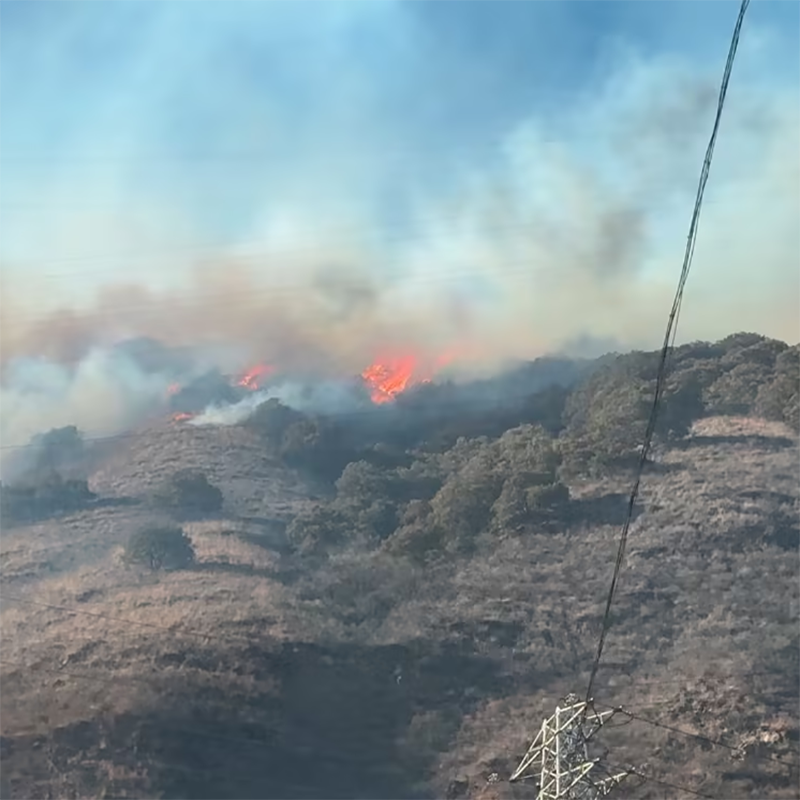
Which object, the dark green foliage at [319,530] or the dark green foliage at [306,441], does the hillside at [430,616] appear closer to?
the dark green foliage at [319,530]

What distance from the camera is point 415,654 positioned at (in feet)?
132

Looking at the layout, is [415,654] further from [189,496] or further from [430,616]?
[189,496]

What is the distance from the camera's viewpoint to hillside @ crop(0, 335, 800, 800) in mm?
33562

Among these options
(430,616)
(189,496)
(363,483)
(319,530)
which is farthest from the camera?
(363,483)

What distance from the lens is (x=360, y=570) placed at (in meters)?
48.2

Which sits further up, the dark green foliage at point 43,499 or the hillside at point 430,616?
the dark green foliage at point 43,499

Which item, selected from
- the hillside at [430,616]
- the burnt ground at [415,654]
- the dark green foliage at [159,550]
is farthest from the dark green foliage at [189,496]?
the dark green foliage at [159,550]

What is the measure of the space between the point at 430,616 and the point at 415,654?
2883 millimetres

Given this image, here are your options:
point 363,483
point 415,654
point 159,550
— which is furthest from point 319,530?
point 415,654

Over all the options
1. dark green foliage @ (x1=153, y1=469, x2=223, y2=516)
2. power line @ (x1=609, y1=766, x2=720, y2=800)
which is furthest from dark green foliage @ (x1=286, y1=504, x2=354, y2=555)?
power line @ (x1=609, y1=766, x2=720, y2=800)

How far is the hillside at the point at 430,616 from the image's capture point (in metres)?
33.6

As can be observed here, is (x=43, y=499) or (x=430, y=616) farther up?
(x=43, y=499)

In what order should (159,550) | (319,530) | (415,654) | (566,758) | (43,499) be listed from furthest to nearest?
(43,499) → (319,530) → (159,550) → (415,654) → (566,758)

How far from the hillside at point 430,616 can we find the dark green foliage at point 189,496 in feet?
0.74
